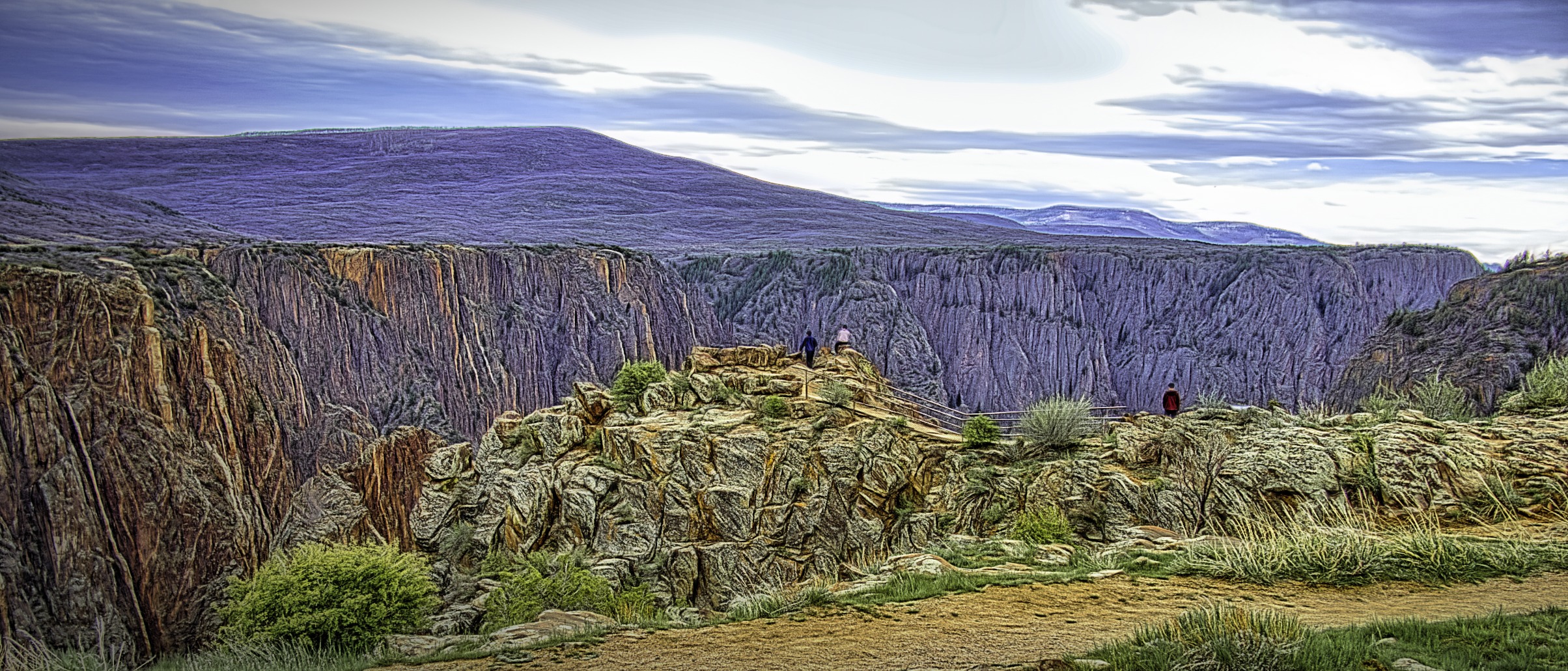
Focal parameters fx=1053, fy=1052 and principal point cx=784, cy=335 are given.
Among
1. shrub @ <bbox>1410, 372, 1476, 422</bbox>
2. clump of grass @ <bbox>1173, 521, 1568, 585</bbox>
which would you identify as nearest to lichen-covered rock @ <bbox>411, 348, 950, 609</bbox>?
clump of grass @ <bbox>1173, 521, 1568, 585</bbox>

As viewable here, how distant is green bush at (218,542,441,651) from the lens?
10.5 meters

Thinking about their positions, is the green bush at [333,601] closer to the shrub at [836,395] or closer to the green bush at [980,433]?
the shrub at [836,395]

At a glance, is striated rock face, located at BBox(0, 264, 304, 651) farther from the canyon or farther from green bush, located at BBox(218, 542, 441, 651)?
green bush, located at BBox(218, 542, 441, 651)

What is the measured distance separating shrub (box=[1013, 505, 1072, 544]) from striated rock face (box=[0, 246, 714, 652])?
7959mm

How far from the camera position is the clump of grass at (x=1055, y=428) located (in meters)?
16.5

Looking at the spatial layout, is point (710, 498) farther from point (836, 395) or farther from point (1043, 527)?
point (1043, 527)

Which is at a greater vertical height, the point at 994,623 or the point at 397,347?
the point at 994,623

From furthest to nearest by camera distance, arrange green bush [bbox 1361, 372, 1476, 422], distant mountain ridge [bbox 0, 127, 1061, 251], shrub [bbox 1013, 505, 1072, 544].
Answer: distant mountain ridge [bbox 0, 127, 1061, 251]
green bush [bbox 1361, 372, 1476, 422]
shrub [bbox 1013, 505, 1072, 544]

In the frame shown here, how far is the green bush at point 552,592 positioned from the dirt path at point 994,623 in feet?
13.7

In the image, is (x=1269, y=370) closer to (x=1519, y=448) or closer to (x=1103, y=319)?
(x=1103, y=319)

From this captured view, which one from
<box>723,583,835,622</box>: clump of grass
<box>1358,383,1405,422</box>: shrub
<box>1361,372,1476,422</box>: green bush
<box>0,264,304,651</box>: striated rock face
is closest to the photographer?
<box>723,583,835,622</box>: clump of grass

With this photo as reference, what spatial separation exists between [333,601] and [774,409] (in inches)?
336

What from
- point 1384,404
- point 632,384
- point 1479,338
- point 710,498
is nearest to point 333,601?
point 710,498

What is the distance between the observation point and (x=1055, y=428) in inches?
650
